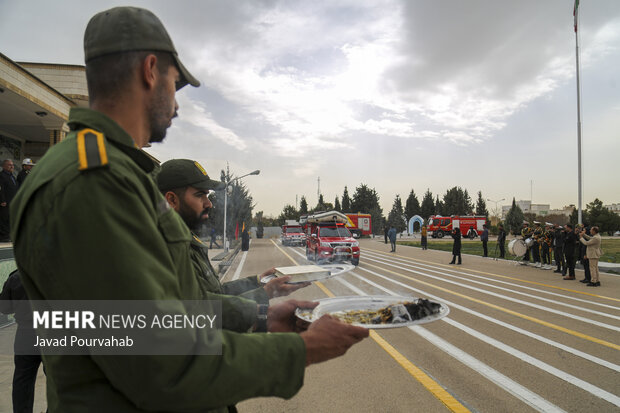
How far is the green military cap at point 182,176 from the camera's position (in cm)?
261

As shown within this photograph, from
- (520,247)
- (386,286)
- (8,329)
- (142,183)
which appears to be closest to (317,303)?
(142,183)

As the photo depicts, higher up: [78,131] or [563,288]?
[78,131]

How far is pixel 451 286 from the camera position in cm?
1131

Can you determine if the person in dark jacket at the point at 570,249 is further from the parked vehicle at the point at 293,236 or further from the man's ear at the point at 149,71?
the parked vehicle at the point at 293,236

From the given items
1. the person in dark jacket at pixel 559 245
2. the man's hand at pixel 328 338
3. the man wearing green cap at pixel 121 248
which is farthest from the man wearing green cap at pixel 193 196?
the person in dark jacket at pixel 559 245

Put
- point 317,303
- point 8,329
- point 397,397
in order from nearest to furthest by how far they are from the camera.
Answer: point 317,303, point 397,397, point 8,329

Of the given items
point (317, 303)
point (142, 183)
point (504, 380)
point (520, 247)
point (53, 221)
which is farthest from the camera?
point (520, 247)

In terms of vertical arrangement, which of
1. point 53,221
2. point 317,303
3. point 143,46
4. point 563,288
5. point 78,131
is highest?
point 143,46

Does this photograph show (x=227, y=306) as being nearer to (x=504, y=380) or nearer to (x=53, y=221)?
(x=53, y=221)

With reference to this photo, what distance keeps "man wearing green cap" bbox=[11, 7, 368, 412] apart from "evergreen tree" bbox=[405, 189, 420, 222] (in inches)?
3652

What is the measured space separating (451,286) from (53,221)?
1185 cm

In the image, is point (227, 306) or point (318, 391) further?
point (318, 391)

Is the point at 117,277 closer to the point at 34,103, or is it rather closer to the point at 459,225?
the point at 34,103

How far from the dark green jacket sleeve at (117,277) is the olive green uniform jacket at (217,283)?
3.78 ft
